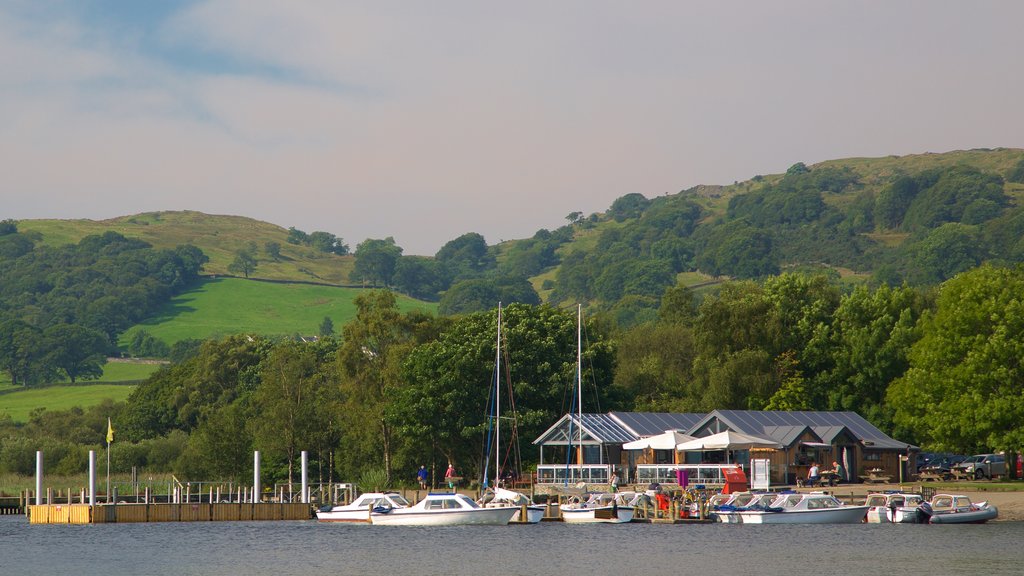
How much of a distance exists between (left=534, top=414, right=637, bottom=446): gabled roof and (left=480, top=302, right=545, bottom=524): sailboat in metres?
2.74

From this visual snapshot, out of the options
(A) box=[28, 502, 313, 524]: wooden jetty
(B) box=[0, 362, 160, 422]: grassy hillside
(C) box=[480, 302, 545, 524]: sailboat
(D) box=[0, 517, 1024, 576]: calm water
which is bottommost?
(D) box=[0, 517, 1024, 576]: calm water

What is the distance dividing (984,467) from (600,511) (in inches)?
1197

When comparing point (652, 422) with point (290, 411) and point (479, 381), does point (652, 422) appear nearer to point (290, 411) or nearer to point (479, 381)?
point (479, 381)

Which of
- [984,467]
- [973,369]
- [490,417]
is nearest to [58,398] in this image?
[490,417]

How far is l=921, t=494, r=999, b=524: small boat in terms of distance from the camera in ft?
224

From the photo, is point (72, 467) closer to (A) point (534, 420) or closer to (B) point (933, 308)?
(A) point (534, 420)

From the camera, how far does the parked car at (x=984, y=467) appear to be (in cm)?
8969

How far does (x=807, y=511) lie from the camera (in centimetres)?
7056

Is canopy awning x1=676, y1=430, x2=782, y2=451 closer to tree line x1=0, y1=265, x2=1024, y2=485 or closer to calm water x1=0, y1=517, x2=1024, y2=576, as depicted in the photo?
calm water x1=0, y1=517, x2=1024, y2=576

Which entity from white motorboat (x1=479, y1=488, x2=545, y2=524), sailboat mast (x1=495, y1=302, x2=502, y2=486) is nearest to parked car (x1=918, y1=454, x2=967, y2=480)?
sailboat mast (x1=495, y1=302, x2=502, y2=486)

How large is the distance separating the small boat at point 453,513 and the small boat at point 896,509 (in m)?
19.3

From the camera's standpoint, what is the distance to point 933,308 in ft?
365

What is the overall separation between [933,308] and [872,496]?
1657 inches

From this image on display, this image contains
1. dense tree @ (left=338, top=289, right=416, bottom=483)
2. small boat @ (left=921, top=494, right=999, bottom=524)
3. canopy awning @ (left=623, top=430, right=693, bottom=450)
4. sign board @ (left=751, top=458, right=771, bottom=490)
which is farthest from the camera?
dense tree @ (left=338, top=289, right=416, bottom=483)
